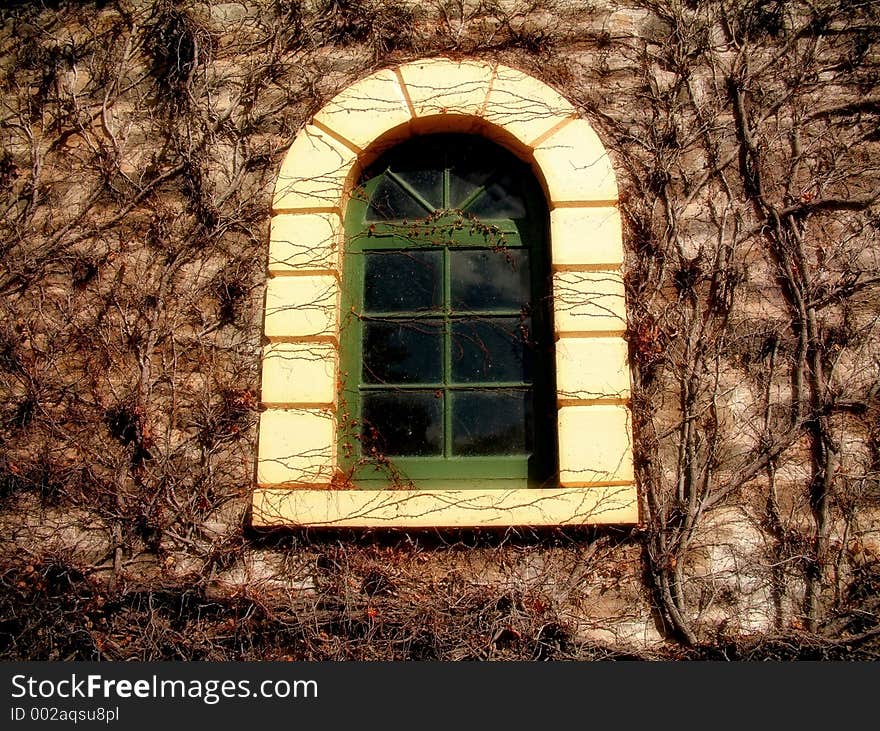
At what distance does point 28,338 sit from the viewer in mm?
3816

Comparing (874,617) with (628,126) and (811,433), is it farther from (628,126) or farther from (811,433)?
(628,126)

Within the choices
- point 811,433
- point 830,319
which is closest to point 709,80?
point 830,319

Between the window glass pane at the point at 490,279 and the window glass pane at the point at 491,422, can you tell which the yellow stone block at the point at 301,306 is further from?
the window glass pane at the point at 491,422

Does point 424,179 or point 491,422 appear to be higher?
point 424,179

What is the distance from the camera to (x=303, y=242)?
3746 mm

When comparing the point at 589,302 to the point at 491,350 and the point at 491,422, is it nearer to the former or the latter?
the point at 491,350

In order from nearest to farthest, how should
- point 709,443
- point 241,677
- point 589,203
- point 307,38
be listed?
point 241,677 → point 709,443 → point 589,203 → point 307,38

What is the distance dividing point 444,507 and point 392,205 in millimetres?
1573

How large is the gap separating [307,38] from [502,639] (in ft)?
10.2

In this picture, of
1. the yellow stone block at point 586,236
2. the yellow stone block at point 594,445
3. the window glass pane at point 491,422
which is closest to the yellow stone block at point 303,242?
the window glass pane at point 491,422

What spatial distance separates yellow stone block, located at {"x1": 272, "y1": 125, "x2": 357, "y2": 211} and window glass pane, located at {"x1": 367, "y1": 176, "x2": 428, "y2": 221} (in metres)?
0.22

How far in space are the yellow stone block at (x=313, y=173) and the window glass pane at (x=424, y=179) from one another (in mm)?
303

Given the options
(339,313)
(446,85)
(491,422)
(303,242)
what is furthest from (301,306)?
(446,85)

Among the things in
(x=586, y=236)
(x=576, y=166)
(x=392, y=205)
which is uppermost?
(x=576, y=166)
